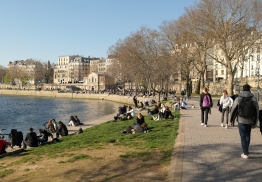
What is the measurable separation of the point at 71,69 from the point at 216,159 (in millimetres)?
162201

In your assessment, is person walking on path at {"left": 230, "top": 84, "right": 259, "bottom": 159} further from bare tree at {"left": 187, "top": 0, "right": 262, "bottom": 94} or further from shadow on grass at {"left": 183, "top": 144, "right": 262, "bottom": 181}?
bare tree at {"left": 187, "top": 0, "right": 262, "bottom": 94}

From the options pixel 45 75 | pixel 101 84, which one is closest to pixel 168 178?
pixel 101 84

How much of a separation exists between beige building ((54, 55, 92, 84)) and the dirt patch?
500 feet

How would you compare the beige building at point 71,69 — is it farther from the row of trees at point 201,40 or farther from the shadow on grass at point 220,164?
the shadow on grass at point 220,164

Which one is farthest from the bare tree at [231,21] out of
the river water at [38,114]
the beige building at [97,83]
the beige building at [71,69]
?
the beige building at [71,69]

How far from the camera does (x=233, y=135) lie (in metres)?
12.3

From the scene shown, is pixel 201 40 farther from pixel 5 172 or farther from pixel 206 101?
pixel 5 172

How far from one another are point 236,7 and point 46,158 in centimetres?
3202

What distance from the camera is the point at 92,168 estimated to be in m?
8.76

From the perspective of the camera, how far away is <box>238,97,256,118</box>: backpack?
8328mm

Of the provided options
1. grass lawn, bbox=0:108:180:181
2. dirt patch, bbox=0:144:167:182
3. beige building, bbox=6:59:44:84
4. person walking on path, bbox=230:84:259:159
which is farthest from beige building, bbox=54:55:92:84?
person walking on path, bbox=230:84:259:159

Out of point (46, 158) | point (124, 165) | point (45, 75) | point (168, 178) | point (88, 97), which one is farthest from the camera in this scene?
point (45, 75)

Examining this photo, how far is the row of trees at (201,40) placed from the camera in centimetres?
3684

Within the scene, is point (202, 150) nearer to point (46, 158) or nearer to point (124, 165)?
point (124, 165)
